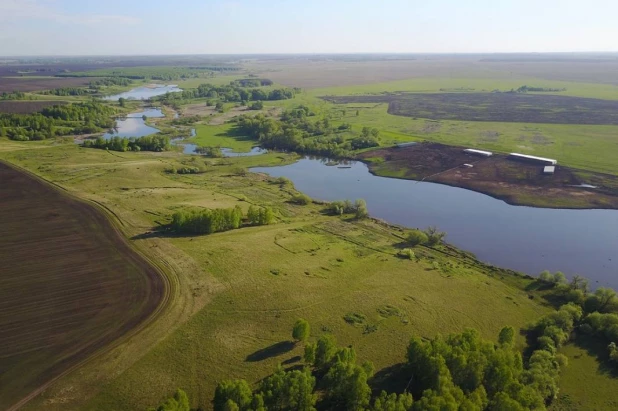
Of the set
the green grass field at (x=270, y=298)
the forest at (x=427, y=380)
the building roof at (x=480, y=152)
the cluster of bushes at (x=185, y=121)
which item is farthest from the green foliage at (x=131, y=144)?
the forest at (x=427, y=380)

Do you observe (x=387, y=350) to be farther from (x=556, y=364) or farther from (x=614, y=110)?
(x=614, y=110)

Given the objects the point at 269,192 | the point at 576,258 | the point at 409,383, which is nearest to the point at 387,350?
the point at 409,383

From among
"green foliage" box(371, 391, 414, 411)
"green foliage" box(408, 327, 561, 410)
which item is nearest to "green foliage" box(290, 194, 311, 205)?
"green foliage" box(408, 327, 561, 410)

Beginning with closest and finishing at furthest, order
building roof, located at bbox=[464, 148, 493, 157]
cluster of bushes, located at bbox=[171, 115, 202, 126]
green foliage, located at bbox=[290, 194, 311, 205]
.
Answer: green foliage, located at bbox=[290, 194, 311, 205], building roof, located at bbox=[464, 148, 493, 157], cluster of bushes, located at bbox=[171, 115, 202, 126]

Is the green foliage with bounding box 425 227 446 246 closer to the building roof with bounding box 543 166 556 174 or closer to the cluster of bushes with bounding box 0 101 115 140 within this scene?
the building roof with bounding box 543 166 556 174

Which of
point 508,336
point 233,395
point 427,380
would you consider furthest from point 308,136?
point 233,395

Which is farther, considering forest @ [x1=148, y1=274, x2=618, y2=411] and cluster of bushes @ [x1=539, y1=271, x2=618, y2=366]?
cluster of bushes @ [x1=539, y1=271, x2=618, y2=366]

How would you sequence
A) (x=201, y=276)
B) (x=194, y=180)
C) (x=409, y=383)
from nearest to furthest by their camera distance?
(x=409, y=383) → (x=201, y=276) → (x=194, y=180)
